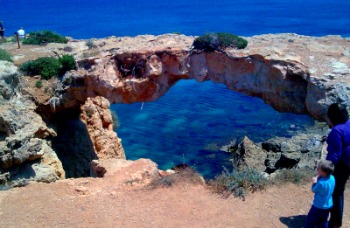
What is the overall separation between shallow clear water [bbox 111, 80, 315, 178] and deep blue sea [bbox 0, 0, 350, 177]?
0.06 m

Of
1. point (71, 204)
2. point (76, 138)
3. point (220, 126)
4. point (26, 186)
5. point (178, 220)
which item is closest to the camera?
point (178, 220)

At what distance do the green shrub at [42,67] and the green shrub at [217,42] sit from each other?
242 inches

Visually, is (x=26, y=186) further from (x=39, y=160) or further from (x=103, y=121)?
(x=103, y=121)

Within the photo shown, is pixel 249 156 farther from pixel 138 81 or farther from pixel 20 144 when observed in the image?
pixel 20 144

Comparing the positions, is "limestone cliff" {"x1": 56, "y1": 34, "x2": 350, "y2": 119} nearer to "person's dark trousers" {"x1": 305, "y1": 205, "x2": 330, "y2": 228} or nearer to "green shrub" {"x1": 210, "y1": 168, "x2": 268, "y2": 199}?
"green shrub" {"x1": 210, "y1": 168, "x2": 268, "y2": 199}

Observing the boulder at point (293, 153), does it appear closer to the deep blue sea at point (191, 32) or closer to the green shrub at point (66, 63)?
the deep blue sea at point (191, 32)

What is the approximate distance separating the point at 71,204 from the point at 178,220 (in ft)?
8.69

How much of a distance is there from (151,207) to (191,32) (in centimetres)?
4473

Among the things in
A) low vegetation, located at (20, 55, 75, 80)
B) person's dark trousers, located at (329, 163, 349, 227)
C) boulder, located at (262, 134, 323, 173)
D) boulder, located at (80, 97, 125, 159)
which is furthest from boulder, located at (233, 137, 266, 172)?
person's dark trousers, located at (329, 163, 349, 227)

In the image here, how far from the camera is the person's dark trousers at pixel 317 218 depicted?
7332 mm

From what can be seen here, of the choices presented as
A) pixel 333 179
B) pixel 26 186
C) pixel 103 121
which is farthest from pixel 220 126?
pixel 333 179

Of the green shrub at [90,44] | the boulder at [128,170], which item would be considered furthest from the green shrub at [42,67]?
the boulder at [128,170]

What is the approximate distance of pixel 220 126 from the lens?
31.8 meters

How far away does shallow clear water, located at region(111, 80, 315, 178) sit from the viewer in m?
27.6
